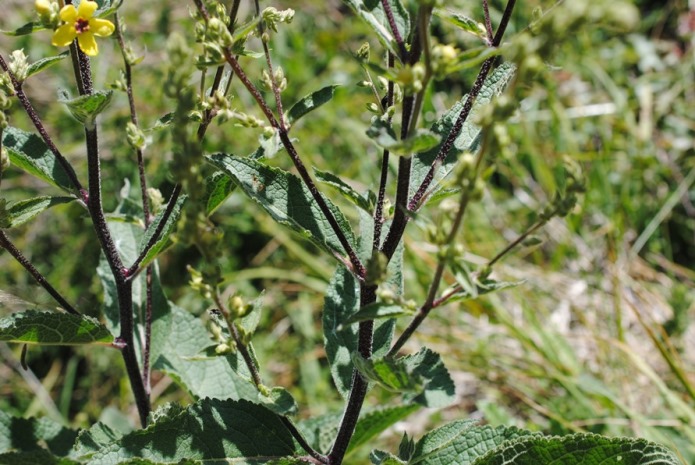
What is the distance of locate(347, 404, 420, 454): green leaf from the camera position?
1927 mm

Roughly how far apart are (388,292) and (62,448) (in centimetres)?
140

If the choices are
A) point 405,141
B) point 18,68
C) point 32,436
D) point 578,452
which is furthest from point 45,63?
point 578,452

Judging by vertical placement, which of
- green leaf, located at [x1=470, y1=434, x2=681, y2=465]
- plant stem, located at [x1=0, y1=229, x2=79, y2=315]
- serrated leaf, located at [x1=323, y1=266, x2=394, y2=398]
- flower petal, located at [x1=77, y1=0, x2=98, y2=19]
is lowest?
green leaf, located at [x1=470, y1=434, x2=681, y2=465]

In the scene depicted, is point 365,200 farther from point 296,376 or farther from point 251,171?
point 296,376

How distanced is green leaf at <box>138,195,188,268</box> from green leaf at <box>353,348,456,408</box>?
58cm

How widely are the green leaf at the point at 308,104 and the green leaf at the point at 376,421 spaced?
0.85 meters

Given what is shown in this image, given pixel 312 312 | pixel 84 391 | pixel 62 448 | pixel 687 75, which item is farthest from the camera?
pixel 687 75

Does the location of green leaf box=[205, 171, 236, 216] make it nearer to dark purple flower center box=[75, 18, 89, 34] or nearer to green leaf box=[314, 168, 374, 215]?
green leaf box=[314, 168, 374, 215]

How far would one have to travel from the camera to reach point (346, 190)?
1.57 m

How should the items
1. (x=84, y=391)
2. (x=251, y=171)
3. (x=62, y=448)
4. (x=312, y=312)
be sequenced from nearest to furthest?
(x=251, y=171)
(x=62, y=448)
(x=84, y=391)
(x=312, y=312)

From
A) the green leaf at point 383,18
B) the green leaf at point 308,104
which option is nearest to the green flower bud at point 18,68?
the green leaf at point 308,104

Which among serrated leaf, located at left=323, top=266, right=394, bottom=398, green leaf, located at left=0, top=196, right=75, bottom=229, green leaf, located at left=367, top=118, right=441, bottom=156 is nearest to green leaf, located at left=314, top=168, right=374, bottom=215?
green leaf, located at left=367, top=118, right=441, bottom=156

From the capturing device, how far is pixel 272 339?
3.94 metres

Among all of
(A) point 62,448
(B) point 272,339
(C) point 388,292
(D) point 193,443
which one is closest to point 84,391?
(B) point 272,339
